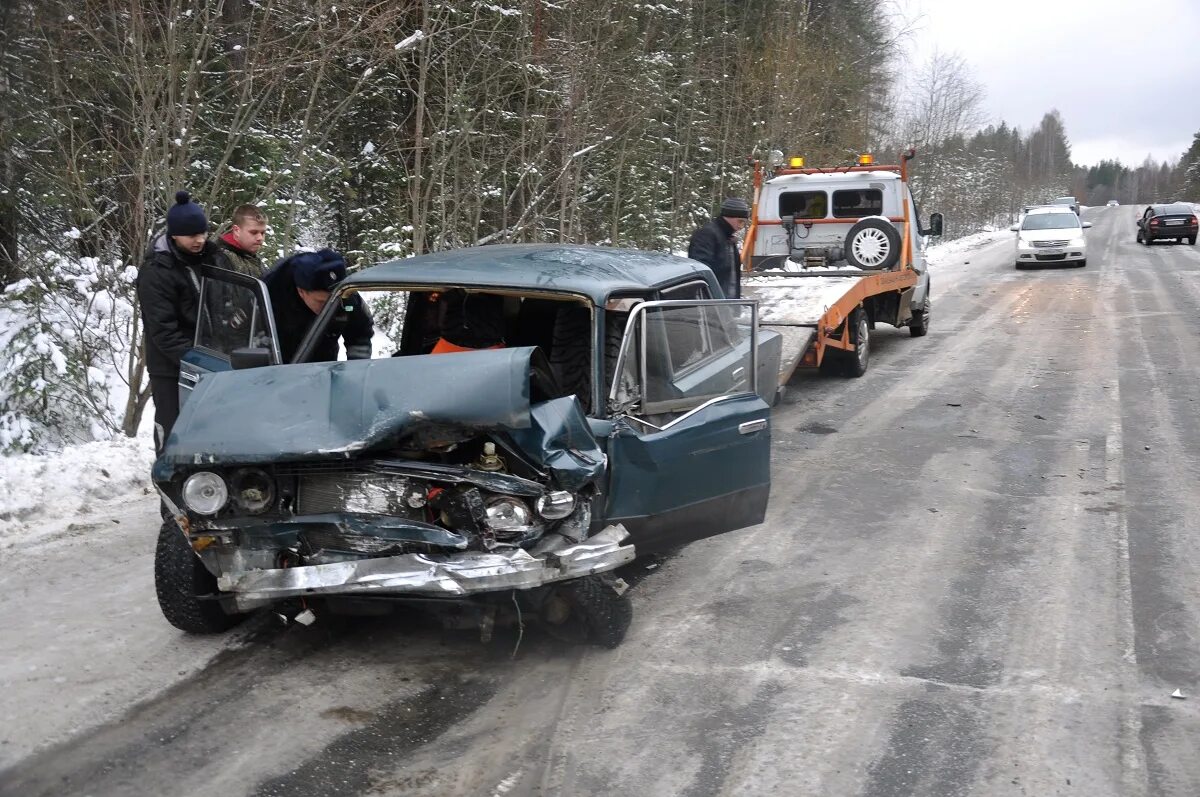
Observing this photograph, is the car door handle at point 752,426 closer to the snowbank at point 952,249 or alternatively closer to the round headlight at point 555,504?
the round headlight at point 555,504

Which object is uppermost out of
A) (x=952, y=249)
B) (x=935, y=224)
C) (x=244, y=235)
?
(x=244, y=235)

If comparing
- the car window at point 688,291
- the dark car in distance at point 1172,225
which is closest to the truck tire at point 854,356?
the car window at point 688,291

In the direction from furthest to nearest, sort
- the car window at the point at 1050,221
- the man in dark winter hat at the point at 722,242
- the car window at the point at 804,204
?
the car window at the point at 1050,221, the car window at the point at 804,204, the man in dark winter hat at the point at 722,242

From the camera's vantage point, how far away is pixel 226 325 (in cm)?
520

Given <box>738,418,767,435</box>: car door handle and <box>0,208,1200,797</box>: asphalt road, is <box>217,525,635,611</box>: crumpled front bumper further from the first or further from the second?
<box>738,418,767,435</box>: car door handle

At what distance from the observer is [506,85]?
14.5 meters

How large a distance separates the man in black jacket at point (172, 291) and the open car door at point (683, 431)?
95.1 inches

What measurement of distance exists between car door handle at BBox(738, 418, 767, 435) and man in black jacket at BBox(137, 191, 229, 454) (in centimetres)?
285

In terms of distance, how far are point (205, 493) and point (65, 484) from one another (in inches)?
128

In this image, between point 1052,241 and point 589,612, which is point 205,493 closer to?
point 589,612

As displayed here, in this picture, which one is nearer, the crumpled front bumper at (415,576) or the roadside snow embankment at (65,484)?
the crumpled front bumper at (415,576)

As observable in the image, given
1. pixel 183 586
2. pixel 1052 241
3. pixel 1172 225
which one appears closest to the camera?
pixel 183 586

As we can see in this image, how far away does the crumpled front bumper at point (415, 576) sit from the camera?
12.3 feet

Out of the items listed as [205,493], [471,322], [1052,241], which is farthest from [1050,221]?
[205,493]
